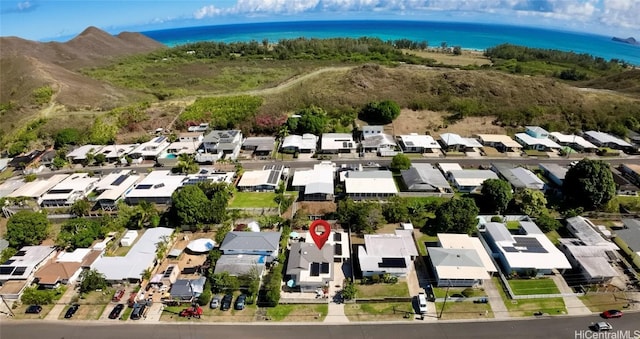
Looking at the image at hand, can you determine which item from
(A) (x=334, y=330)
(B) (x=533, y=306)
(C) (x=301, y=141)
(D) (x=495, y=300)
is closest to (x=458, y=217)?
(D) (x=495, y=300)

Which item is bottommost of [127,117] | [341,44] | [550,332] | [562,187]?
[550,332]

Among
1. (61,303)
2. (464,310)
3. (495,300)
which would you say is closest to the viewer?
(464,310)

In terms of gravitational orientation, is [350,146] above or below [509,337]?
above

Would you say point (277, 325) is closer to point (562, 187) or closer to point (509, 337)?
point (509, 337)

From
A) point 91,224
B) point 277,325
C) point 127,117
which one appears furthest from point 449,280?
point 127,117

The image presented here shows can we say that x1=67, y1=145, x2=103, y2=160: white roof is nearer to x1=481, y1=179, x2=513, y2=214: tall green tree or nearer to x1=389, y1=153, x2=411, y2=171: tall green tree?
x1=389, y1=153, x2=411, y2=171: tall green tree

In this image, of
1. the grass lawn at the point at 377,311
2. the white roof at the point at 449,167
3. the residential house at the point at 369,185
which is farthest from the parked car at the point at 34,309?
the white roof at the point at 449,167

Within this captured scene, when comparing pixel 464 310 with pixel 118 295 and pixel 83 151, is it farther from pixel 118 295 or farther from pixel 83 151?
pixel 83 151

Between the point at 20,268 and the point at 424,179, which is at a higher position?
the point at 424,179
